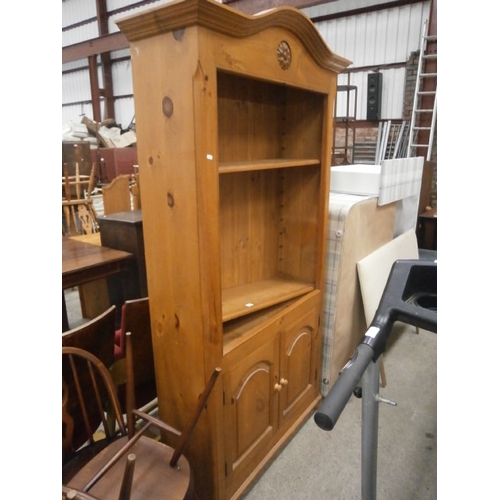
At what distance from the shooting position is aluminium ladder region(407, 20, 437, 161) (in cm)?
503

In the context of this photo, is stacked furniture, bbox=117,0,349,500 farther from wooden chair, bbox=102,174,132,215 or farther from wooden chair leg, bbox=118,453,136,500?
wooden chair, bbox=102,174,132,215

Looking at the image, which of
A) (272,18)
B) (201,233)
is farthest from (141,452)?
(272,18)

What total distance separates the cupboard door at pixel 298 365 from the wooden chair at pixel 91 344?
0.72 meters

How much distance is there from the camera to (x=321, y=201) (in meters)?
1.75

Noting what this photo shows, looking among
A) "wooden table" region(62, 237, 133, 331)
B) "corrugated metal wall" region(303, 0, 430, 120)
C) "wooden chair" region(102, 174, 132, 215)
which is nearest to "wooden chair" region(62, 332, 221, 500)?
"wooden table" region(62, 237, 133, 331)

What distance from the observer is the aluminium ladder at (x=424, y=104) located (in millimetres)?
5031

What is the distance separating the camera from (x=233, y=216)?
1.71 m

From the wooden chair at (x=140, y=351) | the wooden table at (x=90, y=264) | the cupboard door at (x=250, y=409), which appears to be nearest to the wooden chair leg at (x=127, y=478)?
the cupboard door at (x=250, y=409)

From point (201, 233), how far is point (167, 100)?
0.40 m

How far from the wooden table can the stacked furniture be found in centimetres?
85

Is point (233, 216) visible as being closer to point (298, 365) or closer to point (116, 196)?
point (298, 365)

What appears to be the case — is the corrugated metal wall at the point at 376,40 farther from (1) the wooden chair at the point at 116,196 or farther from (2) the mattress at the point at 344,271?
(2) the mattress at the point at 344,271

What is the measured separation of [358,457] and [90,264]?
171 cm
